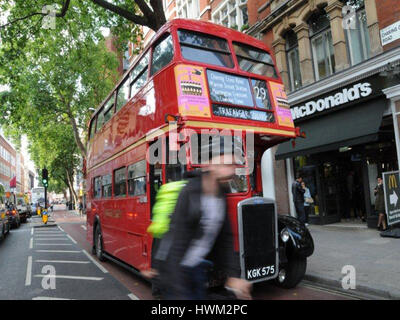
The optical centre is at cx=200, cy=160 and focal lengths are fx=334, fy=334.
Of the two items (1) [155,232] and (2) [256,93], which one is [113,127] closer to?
(2) [256,93]

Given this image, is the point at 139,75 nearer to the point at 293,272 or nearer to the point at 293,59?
the point at 293,272

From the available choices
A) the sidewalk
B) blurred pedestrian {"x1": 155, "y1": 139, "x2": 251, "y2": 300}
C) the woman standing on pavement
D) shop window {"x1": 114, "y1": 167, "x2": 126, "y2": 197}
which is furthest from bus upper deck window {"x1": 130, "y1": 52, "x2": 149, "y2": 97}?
the woman standing on pavement

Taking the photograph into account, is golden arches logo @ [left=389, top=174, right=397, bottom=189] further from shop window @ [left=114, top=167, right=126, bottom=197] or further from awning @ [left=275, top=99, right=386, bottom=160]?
shop window @ [left=114, top=167, right=126, bottom=197]

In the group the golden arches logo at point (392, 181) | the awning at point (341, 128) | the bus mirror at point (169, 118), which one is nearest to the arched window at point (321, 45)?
the awning at point (341, 128)

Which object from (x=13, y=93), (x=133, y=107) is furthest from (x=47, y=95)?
(x=133, y=107)

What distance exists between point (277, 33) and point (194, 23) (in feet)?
32.1

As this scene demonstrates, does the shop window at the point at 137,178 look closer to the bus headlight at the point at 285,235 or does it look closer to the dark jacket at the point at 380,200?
the bus headlight at the point at 285,235

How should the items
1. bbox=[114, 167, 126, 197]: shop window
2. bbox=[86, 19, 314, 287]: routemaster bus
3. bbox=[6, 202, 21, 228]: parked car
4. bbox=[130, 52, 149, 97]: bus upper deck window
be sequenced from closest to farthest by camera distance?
bbox=[86, 19, 314, 287]: routemaster bus
bbox=[130, 52, 149, 97]: bus upper deck window
bbox=[114, 167, 126, 197]: shop window
bbox=[6, 202, 21, 228]: parked car

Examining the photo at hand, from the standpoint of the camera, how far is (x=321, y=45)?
12750 mm

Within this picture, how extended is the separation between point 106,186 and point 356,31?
9536 millimetres

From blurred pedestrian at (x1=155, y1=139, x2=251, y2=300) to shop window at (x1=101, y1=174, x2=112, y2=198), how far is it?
5.81 meters

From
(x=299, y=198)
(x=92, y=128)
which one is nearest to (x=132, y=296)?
(x=92, y=128)

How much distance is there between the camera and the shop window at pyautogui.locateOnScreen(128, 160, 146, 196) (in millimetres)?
5777
